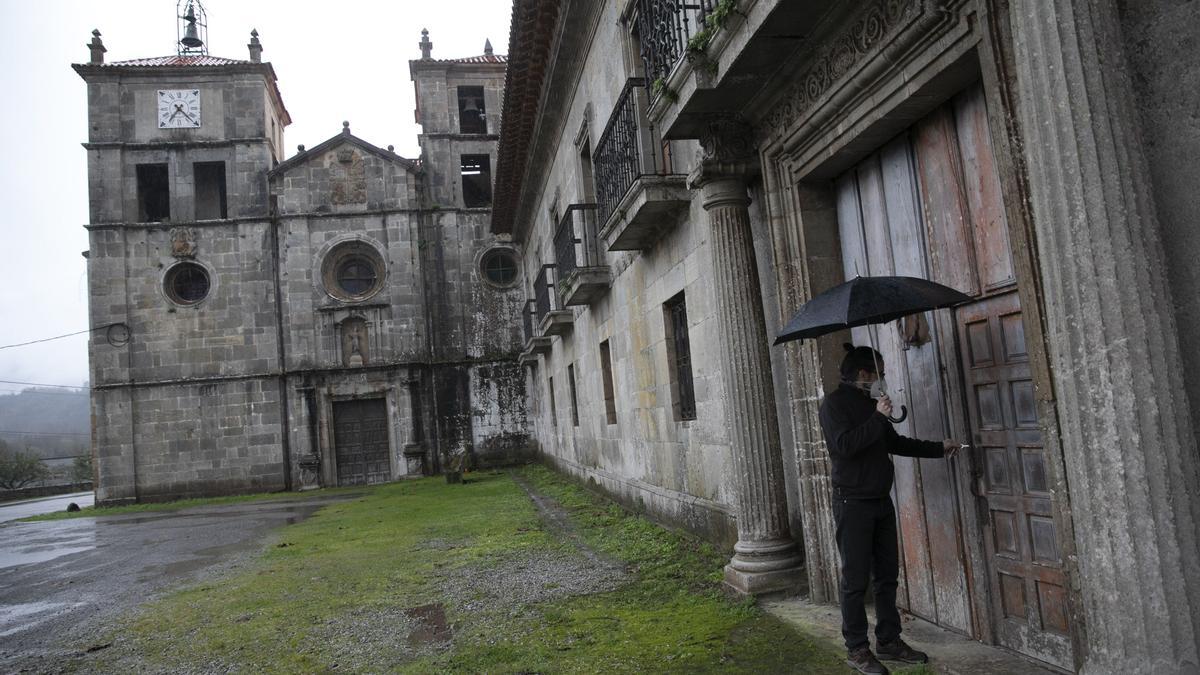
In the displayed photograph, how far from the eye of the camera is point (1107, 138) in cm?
214

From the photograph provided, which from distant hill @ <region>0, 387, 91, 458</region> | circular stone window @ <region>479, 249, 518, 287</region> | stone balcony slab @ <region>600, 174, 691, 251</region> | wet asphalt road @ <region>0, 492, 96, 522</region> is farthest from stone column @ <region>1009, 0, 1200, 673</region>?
distant hill @ <region>0, 387, 91, 458</region>

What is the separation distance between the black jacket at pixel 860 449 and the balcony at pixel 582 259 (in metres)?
6.33

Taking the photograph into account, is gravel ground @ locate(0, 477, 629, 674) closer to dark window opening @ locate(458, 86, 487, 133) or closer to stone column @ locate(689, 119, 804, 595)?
stone column @ locate(689, 119, 804, 595)

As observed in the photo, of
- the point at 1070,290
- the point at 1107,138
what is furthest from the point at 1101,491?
the point at 1107,138

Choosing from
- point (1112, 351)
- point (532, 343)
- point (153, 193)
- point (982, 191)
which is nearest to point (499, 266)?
point (532, 343)

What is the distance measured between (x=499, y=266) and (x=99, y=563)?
1434 cm

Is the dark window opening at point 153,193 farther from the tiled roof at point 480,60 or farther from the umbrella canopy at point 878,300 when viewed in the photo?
the umbrella canopy at point 878,300

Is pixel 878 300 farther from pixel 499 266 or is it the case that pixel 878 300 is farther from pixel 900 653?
pixel 499 266

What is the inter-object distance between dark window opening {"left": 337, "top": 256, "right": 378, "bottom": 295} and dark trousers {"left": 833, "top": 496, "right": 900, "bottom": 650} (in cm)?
2040

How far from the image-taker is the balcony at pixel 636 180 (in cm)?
626

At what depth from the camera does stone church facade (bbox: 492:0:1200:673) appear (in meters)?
2.11

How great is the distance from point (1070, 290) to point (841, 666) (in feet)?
6.89

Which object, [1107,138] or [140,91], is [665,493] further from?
[140,91]

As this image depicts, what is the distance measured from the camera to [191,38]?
25094 mm
